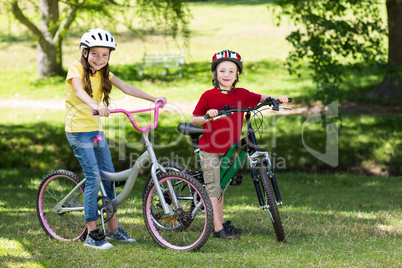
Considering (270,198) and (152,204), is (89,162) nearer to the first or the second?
(152,204)

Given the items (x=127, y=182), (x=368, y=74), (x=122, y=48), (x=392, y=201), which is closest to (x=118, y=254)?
(x=127, y=182)

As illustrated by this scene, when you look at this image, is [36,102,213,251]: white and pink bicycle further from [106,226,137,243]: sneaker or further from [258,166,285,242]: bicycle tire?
[258,166,285,242]: bicycle tire

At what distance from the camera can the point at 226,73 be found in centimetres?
448

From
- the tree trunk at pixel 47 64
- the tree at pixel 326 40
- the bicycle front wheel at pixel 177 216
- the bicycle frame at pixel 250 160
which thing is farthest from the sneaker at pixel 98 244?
the tree trunk at pixel 47 64

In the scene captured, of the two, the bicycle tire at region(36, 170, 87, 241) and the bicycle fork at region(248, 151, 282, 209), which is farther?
the bicycle tire at region(36, 170, 87, 241)

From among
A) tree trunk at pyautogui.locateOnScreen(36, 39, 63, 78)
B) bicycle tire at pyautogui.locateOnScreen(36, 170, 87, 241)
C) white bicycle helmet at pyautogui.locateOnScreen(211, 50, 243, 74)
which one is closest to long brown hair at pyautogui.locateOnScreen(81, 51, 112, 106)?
bicycle tire at pyautogui.locateOnScreen(36, 170, 87, 241)

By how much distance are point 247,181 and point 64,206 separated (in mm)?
4469

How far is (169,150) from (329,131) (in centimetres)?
311

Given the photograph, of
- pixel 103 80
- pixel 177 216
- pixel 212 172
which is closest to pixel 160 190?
pixel 177 216

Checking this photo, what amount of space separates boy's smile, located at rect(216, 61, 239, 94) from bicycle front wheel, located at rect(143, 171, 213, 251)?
3.33ft

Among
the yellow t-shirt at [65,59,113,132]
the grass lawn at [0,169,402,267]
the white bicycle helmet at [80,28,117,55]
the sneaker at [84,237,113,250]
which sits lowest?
the grass lawn at [0,169,402,267]

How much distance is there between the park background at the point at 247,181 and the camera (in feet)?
13.2

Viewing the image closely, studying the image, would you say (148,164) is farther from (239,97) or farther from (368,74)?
(368,74)

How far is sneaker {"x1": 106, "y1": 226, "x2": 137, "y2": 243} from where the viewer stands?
14.6ft
